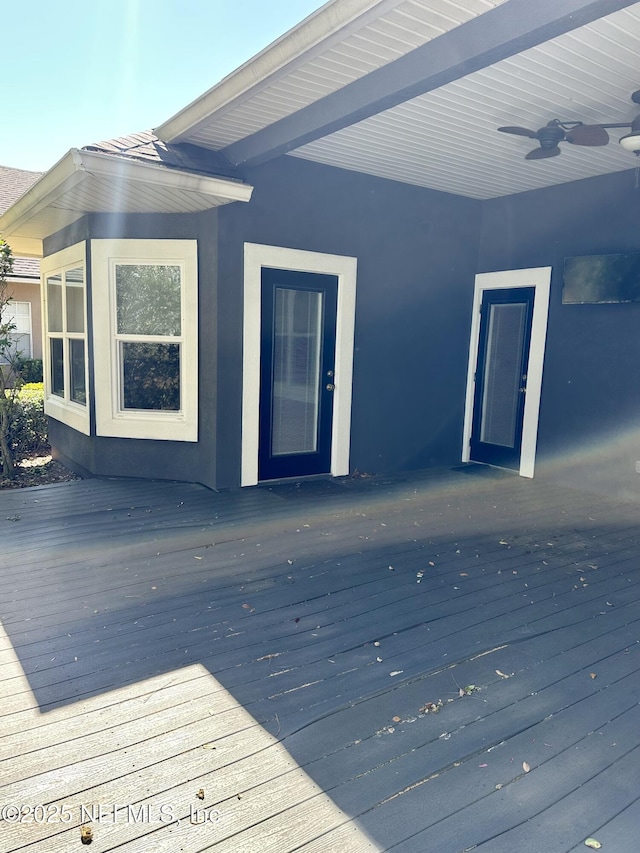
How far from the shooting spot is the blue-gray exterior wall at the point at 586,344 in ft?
17.4

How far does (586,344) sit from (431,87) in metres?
3.37

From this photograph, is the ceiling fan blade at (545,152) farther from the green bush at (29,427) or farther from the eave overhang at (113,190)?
the green bush at (29,427)

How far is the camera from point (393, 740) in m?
1.96

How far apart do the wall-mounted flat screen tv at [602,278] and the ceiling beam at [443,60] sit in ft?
9.88

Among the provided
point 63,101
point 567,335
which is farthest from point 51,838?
point 63,101

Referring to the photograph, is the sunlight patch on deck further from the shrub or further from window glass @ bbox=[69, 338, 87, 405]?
the shrub

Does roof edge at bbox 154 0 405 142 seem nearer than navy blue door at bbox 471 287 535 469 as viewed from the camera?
Yes

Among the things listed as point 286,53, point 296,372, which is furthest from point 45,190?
point 296,372

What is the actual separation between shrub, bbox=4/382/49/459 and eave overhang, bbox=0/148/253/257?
2231mm

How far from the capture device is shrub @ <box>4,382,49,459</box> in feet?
21.8

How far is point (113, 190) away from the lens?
421cm

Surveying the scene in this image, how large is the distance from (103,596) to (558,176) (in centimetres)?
529

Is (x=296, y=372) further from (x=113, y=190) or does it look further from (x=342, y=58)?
(x=342, y=58)

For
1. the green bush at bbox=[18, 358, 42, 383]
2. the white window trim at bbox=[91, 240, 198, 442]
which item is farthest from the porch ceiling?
the green bush at bbox=[18, 358, 42, 383]
